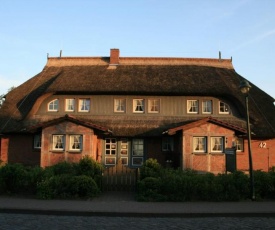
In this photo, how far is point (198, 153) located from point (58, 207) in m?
13.0

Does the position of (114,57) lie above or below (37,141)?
above

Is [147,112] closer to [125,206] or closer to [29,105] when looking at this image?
[29,105]

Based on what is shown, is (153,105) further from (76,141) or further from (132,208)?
(132,208)

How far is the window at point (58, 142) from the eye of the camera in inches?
917

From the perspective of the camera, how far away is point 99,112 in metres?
26.3

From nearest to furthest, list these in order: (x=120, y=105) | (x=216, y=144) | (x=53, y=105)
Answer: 1. (x=216, y=144)
2. (x=120, y=105)
3. (x=53, y=105)

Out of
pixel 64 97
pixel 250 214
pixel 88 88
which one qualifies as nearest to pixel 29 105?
pixel 64 97

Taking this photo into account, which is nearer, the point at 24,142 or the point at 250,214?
the point at 250,214

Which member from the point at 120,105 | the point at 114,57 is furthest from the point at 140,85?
the point at 114,57

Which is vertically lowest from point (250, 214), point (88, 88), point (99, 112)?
point (250, 214)

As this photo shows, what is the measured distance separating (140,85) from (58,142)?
25.1 feet

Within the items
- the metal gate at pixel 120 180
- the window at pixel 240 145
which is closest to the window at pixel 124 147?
the window at pixel 240 145

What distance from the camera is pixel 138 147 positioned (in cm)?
2556

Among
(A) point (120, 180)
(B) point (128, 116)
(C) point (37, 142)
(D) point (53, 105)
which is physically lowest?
(A) point (120, 180)
